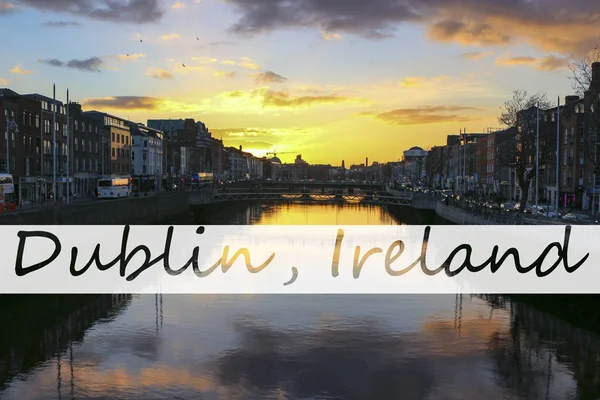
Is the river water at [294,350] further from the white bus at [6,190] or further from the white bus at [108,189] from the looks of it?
the white bus at [108,189]

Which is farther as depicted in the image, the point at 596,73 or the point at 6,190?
the point at 596,73

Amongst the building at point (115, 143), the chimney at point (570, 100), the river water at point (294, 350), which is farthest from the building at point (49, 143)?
the chimney at point (570, 100)

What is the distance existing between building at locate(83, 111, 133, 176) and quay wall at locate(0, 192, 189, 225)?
674 inches

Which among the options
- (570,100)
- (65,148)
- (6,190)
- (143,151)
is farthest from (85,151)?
(570,100)

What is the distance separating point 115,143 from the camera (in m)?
150

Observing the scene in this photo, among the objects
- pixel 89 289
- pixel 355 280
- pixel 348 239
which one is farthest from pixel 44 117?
pixel 355 280

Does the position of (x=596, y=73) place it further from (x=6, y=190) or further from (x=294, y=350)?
(x=6, y=190)

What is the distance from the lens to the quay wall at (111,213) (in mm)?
61350

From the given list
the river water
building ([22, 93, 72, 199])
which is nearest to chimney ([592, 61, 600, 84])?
the river water

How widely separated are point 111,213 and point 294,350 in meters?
66.3

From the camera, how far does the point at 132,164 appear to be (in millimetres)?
174625

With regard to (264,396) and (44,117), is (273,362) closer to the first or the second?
(264,396)

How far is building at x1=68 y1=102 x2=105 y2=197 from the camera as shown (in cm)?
12144

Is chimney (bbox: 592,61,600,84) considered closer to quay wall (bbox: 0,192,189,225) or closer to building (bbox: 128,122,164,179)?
quay wall (bbox: 0,192,189,225)
